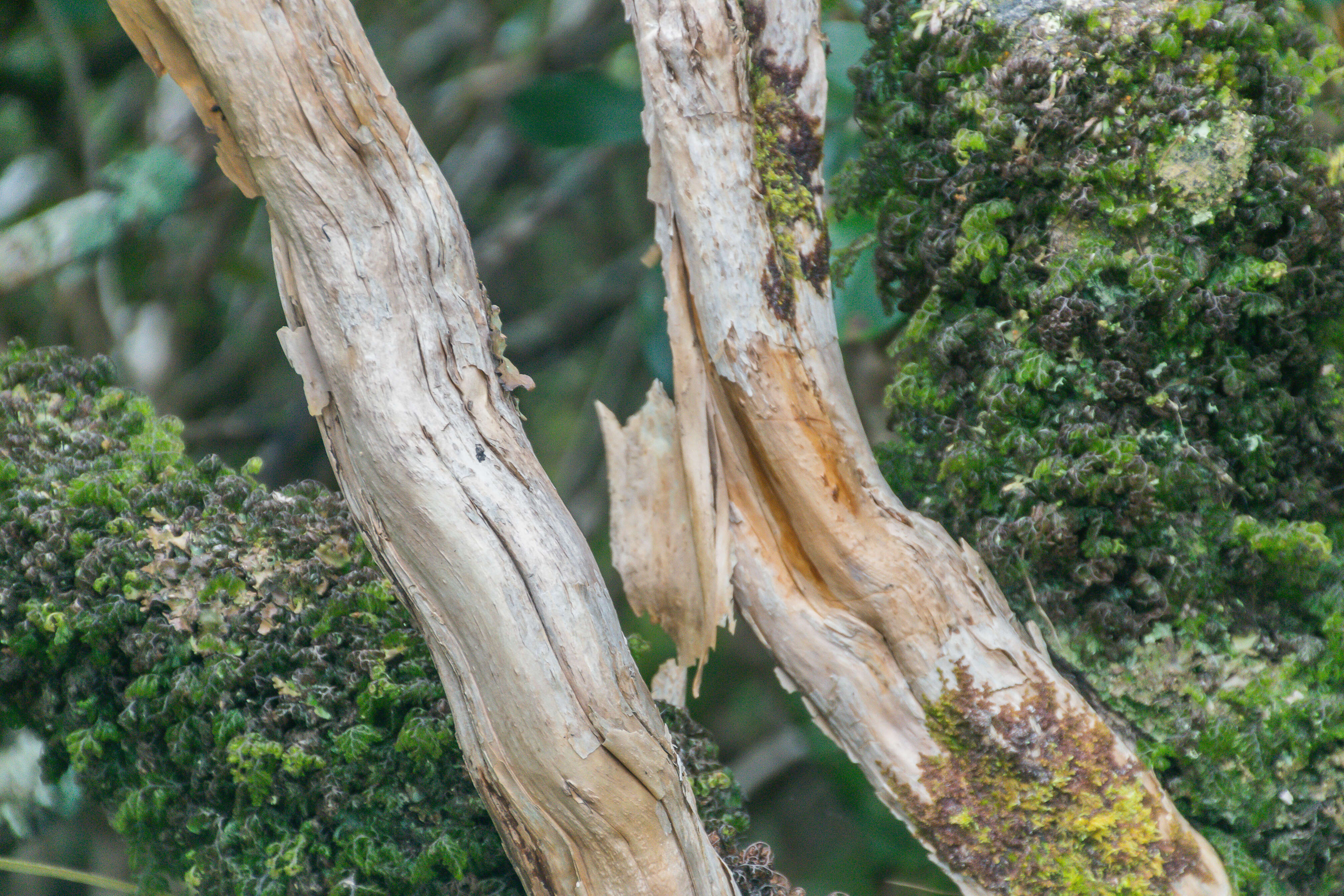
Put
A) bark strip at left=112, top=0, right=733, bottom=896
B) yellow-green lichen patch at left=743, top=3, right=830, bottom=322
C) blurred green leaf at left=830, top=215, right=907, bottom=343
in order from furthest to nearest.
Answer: blurred green leaf at left=830, top=215, right=907, bottom=343 → yellow-green lichen patch at left=743, top=3, right=830, bottom=322 → bark strip at left=112, top=0, right=733, bottom=896

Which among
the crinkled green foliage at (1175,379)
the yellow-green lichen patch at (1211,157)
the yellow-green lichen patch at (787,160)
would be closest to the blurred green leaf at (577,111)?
the yellow-green lichen patch at (787,160)

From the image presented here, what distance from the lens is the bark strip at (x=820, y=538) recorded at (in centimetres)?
145

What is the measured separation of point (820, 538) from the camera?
1.58m

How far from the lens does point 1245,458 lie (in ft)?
4.98

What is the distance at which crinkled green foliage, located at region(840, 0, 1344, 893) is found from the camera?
1446mm

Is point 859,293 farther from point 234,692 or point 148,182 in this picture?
point 148,182

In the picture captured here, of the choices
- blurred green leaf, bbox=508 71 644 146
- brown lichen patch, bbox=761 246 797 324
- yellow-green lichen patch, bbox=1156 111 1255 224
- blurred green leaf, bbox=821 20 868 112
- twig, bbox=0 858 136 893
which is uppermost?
blurred green leaf, bbox=508 71 644 146

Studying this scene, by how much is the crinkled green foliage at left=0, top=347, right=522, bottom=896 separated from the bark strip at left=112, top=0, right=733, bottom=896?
19cm

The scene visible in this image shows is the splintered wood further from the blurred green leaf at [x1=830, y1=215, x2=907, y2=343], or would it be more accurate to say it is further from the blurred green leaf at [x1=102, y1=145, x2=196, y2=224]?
the blurred green leaf at [x1=102, y1=145, x2=196, y2=224]

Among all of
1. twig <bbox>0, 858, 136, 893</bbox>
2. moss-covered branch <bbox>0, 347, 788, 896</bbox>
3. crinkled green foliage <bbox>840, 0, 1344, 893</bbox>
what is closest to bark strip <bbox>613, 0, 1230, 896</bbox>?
crinkled green foliage <bbox>840, 0, 1344, 893</bbox>

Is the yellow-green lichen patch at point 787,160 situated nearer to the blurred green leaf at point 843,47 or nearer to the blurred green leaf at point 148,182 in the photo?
the blurred green leaf at point 843,47

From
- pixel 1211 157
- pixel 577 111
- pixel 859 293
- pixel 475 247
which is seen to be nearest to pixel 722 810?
pixel 1211 157

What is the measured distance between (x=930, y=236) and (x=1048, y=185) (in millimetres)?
195

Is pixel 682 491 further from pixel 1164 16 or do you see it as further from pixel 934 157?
pixel 1164 16
